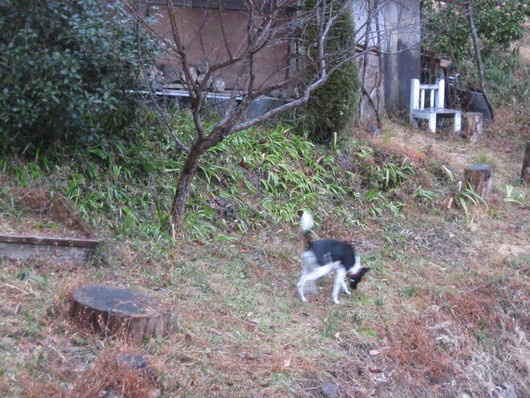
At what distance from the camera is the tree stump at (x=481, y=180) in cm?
1013

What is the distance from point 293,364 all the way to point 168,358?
102cm

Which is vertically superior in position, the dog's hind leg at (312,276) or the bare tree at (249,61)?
the bare tree at (249,61)

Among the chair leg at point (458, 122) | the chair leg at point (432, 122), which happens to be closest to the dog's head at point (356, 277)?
the chair leg at point (432, 122)

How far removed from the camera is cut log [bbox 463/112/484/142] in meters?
13.3

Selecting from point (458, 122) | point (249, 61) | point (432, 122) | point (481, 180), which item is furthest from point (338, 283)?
point (458, 122)

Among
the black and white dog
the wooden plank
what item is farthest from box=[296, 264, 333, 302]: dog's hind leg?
the wooden plank

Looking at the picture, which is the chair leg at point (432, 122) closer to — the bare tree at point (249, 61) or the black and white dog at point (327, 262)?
the bare tree at point (249, 61)

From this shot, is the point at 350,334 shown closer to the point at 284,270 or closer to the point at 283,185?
the point at 284,270

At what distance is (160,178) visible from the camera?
8.39 metres

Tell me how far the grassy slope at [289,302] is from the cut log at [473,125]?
11.1ft

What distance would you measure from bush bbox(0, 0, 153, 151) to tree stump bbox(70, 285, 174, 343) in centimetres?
272

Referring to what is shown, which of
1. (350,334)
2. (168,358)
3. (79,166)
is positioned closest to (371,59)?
(79,166)

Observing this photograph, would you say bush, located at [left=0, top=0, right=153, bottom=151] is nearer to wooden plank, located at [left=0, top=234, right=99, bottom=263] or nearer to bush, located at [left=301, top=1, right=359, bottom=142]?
wooden plank, located at [left=0, top=234, right=99, bottom=263]

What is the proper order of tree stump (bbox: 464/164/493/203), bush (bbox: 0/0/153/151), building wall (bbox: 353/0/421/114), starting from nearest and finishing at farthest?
bush (bbox: 0/0/153/151) → tree stump (bbox: 464/164/493/203) → building wall (bbox: 353/0/421/114)
